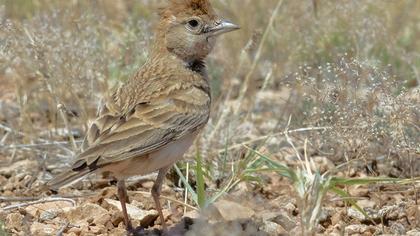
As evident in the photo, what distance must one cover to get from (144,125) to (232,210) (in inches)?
25.8

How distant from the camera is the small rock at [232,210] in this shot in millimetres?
4590

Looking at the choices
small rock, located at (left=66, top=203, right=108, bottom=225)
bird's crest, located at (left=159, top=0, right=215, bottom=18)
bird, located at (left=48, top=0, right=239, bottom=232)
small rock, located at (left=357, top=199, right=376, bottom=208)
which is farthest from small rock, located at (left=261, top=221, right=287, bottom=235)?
bird's crest, located at (left=159, top=0, right=215, bottom=18)

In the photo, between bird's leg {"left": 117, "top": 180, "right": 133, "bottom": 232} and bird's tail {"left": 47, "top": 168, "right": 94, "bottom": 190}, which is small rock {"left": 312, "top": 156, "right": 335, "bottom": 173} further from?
bird's tail {"left": 47, "top": 168, "right": 94, "bottom": 190}

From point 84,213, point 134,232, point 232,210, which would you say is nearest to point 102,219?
point 84,213

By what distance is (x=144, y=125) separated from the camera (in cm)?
479

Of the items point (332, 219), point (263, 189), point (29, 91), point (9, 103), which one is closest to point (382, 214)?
point (332, 219)

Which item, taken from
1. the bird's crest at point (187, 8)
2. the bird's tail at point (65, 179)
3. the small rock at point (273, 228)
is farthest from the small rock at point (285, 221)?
the bird's crest at point (187, 8)

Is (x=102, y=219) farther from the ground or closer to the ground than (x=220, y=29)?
closer to the ground

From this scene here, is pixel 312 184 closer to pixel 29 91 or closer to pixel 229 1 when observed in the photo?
pixel 29 91

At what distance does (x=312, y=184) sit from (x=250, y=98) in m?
2.92

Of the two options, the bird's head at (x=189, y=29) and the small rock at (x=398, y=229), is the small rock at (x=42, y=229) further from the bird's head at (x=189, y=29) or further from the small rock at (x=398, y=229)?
the small rock at (x=398, y=229)

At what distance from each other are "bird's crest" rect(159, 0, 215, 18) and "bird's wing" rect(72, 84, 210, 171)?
56 cm

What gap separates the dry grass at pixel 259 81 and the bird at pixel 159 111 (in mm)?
413

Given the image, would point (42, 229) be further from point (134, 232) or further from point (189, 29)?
point (189, 29)
